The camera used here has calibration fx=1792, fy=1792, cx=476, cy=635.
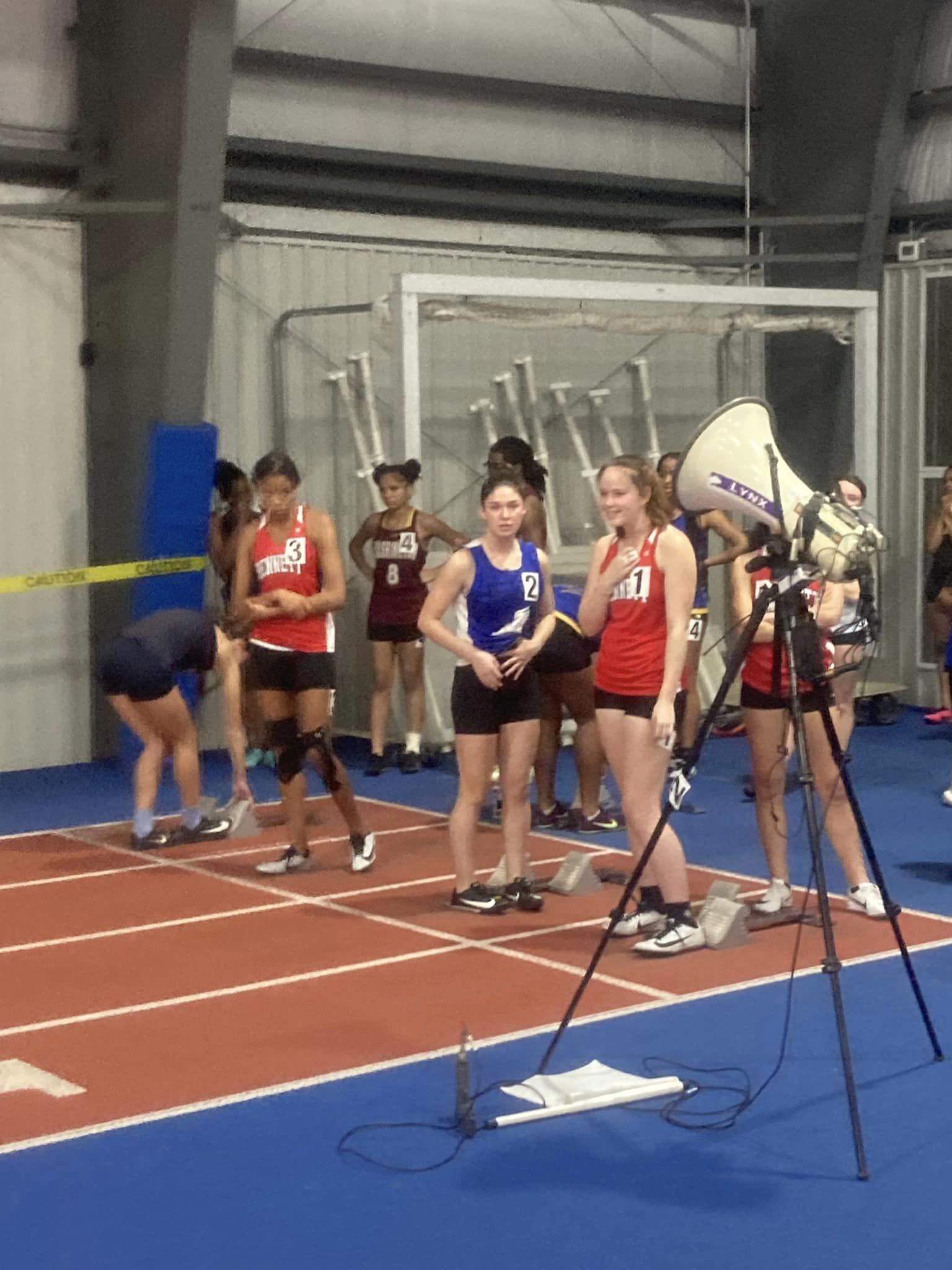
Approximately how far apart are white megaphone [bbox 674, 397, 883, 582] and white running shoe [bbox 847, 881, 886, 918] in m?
2.11

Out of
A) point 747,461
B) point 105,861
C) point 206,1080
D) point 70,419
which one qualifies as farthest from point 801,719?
point 70,419

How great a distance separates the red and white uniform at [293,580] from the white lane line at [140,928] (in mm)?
1181

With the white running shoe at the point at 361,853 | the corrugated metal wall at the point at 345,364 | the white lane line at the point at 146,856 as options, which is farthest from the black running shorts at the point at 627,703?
the corrugated metal wall at the point at 345,364

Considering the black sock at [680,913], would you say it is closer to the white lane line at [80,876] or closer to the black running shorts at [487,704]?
the black running shorts at [487,704]

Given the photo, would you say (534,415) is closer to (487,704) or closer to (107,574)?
(107,574)

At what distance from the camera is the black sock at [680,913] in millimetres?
6672

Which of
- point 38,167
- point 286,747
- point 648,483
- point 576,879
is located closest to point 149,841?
point 286,747

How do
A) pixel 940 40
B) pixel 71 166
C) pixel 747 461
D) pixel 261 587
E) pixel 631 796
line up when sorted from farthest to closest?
pixel 940 40 → pixel 71 166 → pixel 261 587 → pixel 631 796 → pixel 747 461

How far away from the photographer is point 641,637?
6605mm

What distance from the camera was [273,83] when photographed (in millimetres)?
11922

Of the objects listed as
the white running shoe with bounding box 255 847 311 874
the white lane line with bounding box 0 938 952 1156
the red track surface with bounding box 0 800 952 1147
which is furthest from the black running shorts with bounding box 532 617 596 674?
the white lane line with bounding box 0 938 952 1156

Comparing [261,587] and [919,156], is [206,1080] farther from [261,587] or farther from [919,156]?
[919,156]

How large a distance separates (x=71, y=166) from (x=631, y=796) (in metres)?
6.64

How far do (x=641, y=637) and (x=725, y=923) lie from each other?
1.13 metres
